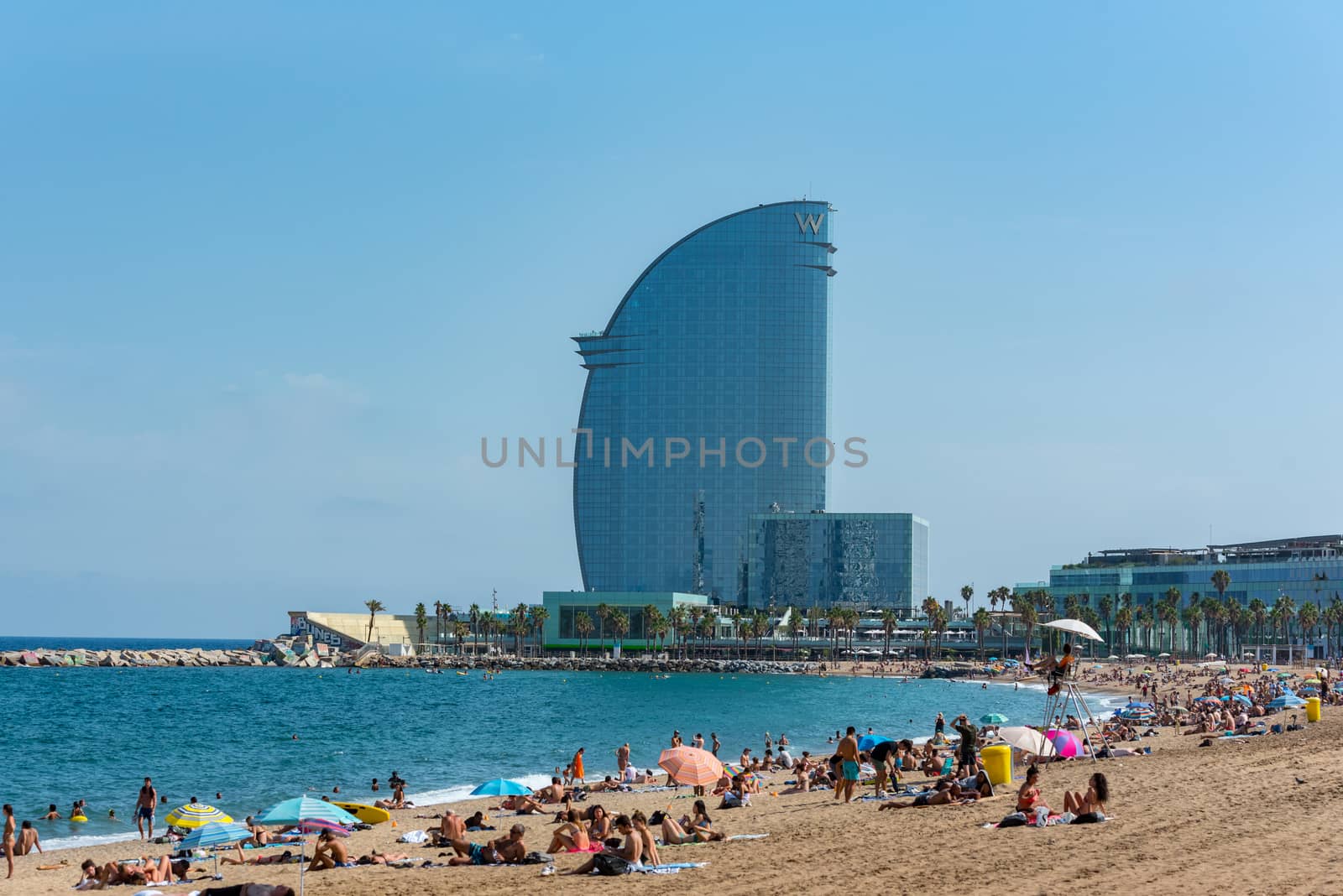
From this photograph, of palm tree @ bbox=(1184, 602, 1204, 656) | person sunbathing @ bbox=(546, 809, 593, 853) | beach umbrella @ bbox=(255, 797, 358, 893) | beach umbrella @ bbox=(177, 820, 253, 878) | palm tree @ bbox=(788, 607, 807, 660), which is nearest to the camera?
beach umbrella @ bbox=(255, 797, 358, 893)

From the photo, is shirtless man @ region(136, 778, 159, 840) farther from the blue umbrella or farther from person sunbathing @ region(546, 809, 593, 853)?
person sunbathing @ region(546, 809, 593, 853)

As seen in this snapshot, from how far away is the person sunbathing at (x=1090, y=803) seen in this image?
21.0m

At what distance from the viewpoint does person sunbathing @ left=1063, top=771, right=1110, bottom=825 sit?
20969 mm

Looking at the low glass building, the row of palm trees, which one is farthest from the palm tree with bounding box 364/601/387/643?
the low glass building

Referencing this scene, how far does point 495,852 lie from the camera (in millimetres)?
22688

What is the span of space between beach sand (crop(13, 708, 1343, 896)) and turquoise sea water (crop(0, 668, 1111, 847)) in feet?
42.3

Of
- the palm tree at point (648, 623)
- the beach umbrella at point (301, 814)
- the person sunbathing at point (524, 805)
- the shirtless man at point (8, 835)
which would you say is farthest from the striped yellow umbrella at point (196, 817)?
the palm tree at point (648, 623)

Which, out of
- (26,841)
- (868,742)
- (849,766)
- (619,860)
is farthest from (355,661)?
(619,860)

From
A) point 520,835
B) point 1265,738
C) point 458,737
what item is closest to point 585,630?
point 458,737

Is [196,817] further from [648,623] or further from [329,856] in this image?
[648,623]

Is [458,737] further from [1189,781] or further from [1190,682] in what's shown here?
[1190,682]

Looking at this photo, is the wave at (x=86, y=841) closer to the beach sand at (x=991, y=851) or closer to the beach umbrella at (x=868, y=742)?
the beach sand at (x=991, y=851)

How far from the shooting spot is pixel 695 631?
16975 cm

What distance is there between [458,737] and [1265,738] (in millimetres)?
34252
